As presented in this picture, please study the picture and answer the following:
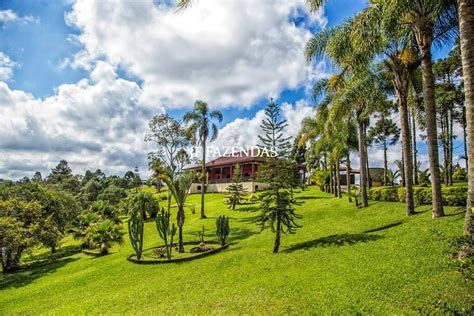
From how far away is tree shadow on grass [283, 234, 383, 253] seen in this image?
11093 millimetres

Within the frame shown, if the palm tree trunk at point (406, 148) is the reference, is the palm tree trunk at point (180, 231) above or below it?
below

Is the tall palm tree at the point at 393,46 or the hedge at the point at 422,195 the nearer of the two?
the tall palm tree at the point at 393,46

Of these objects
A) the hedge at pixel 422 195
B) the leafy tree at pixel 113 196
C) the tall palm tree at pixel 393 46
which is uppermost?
the tall palm tree at pixel 393 46

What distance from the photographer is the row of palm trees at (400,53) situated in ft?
25.9

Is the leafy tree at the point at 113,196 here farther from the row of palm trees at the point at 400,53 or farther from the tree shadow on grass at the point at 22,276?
the row of palm trees at the point at 400,53

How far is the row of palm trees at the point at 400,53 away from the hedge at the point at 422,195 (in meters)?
1.59

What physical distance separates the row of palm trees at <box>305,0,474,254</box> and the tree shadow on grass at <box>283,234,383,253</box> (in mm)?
2766

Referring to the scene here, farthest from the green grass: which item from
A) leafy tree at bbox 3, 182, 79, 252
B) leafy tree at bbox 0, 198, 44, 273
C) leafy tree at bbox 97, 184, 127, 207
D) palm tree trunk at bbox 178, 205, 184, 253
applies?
leafy tree at bbox 97, 184, 127, 207

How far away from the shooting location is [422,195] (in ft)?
49.8

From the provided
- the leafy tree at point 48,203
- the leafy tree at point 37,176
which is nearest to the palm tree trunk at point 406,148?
the leafy tree at point 48,203

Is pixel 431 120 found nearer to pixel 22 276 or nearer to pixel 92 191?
pixel 22 276

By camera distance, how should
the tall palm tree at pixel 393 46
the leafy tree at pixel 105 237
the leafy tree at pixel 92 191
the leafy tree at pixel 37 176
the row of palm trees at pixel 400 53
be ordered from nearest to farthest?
the row of palm trees at pixel 400 53
the tall palm tree at pixel 393 46
the leafy tree at pixel 105 237
the leafy tree at pixel 92 191
the leafy tree at pixel 37 176

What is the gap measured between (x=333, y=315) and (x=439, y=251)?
14.4ft

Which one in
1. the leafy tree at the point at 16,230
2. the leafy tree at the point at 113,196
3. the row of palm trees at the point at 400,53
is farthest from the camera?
the leafy tree at the point at 113,196
